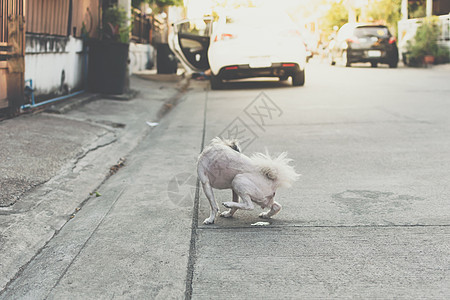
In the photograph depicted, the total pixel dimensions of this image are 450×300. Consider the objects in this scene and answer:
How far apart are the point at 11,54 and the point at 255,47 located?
7.39 metres

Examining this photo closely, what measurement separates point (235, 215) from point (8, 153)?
8.39ft

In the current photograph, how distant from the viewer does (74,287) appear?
120 inches

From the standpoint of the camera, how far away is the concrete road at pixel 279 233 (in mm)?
3008

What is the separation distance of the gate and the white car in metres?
6.99

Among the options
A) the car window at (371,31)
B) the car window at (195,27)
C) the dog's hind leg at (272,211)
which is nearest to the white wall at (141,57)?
the car window at (195,27)

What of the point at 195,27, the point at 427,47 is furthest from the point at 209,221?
the point at 427,47

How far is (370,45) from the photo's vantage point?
23.0 m

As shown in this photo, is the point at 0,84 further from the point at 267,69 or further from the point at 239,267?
the point at 267,69

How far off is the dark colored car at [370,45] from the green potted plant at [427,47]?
4.12ft

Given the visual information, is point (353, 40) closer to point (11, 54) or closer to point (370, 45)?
point (370, 45)

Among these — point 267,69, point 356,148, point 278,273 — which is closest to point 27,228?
point 278,273

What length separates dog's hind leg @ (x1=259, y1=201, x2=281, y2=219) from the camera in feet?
13.0

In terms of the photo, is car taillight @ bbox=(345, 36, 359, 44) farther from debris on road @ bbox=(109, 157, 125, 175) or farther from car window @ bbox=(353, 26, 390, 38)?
debris on road @ bbox=(109, 157, 125, 175)

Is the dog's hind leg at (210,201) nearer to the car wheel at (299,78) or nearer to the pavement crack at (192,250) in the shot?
the pavement crack at (192,250)
